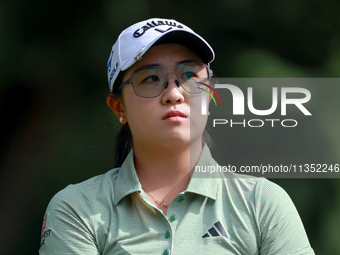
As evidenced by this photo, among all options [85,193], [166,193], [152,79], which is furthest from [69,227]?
[152,79]

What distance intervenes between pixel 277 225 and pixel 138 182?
20.4 inches

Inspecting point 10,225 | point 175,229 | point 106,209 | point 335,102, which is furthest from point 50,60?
point 335,102

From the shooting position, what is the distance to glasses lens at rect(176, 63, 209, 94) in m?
1.48

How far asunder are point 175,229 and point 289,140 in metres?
1.12

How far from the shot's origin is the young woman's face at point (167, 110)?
1.43m

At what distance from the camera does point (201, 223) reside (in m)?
1.38

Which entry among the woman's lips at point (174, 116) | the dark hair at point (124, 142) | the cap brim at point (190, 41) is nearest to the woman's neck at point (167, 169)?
the woman's lips at point (174, 116)

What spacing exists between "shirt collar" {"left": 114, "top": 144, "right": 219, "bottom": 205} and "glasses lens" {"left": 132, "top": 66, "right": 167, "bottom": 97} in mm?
291

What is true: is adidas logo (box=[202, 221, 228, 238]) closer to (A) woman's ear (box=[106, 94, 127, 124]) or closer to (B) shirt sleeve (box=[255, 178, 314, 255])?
(B) shirt sleeve (box=[255, 178, 314, 255])

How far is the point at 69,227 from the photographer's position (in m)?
1.42

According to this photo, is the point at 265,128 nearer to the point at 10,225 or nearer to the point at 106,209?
the point at 106,209

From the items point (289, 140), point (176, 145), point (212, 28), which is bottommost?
point (176, 145)

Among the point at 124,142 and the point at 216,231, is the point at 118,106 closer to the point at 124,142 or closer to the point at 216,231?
the point at 124,142

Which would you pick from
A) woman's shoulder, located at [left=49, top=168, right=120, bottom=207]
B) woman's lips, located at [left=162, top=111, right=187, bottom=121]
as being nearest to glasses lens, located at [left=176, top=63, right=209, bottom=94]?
woman's lips, located at [left=162, top=111, right=187, bottom=121]
